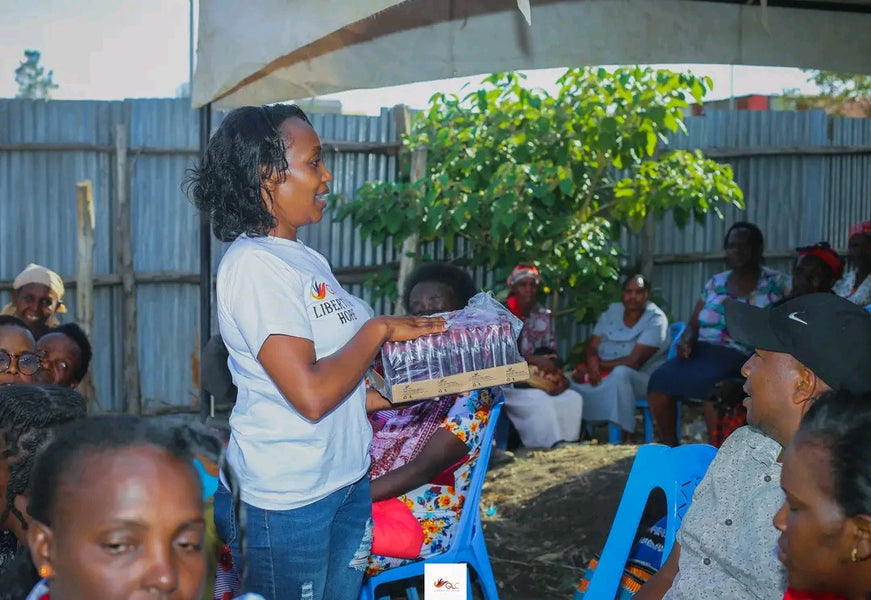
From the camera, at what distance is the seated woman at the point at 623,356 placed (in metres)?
7.52

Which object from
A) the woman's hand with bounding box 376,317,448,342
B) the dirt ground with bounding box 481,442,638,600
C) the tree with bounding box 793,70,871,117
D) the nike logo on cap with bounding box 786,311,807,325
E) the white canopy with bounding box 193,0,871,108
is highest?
the tree with bounding box 793,70,871,117

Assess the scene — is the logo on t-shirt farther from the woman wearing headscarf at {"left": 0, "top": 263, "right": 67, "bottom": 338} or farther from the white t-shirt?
the woman wearing headscarf at {"left": 0, "top": 263, "right": 67, "bottom": 338}

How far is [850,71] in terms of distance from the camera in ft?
16.3

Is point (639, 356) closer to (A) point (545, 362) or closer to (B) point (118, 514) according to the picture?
(A) point (545, 362)

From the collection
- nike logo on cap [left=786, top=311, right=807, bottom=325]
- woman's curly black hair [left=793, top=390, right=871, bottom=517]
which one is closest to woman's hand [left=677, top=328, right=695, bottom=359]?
nike logo on cap [left=786, top=311, right=807, bottom=325]

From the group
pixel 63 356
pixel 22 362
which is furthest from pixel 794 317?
pixel 63 356

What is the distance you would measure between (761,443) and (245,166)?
1421mm

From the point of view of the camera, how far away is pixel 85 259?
779 centimetres

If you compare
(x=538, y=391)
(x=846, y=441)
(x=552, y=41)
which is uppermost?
(x=552, y=41)

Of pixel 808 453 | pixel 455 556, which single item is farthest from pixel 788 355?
pixel 455 556

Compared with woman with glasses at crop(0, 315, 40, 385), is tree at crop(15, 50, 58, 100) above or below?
above

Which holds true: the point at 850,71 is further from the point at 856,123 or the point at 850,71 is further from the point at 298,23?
the point at 856,123

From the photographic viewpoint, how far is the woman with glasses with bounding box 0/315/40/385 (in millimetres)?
3520

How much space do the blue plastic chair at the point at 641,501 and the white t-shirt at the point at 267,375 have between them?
0.93m
